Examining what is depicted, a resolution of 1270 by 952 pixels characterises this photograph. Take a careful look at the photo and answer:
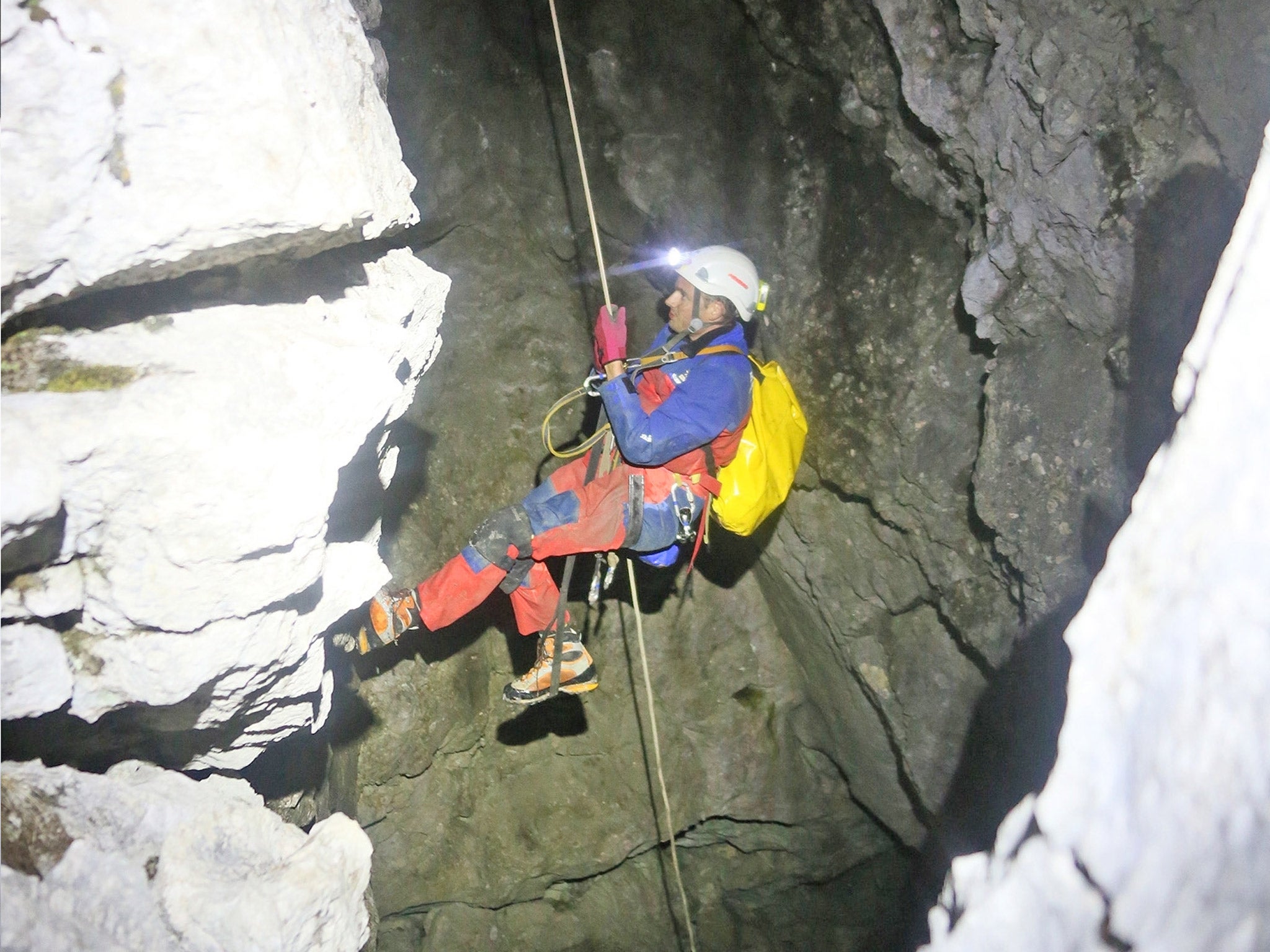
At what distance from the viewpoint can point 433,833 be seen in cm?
471

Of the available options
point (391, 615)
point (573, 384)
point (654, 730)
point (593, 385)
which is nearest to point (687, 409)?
point (593, 385)

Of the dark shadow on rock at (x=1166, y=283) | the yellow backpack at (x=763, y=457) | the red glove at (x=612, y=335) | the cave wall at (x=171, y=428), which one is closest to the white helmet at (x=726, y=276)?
the yellow backpack at (x=763, y=457)

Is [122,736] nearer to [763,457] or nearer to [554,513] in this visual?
[554,513]

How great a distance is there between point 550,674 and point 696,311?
67.4 inches

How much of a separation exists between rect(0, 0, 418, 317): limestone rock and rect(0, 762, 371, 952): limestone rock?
3.65ft

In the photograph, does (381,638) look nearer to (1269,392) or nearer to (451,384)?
(451,384)

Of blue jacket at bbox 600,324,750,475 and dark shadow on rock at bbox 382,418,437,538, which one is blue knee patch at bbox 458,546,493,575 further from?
dark shadow on rock at bbox 382,418,437,538

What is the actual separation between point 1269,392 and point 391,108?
3438 millimetres

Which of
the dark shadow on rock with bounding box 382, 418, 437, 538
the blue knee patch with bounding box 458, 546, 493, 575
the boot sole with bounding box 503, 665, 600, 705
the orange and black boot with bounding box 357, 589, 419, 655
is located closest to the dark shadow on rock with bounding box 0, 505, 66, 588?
the orange and black boot with bounding box 357, 589, 419, 655

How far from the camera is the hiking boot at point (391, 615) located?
319 cm

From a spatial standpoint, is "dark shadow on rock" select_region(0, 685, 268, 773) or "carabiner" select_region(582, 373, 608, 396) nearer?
"dark shadow on rock" select_region(0, 685, 268, 773)

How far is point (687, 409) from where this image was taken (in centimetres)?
316

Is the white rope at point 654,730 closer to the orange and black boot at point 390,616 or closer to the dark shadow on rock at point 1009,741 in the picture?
the orange and black boot at point 390,616

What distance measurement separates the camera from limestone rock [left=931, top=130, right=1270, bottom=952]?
3.71 feet
